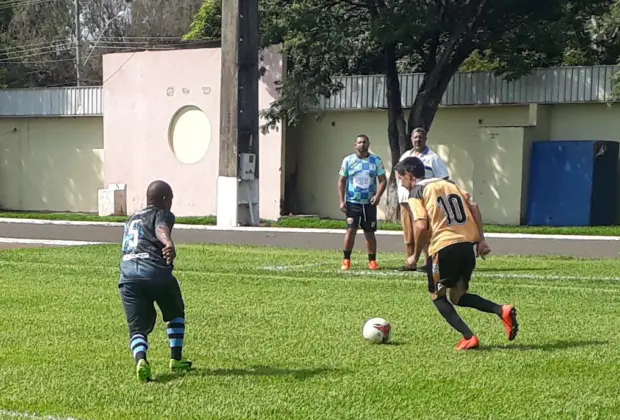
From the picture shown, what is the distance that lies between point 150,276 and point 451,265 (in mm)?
2263

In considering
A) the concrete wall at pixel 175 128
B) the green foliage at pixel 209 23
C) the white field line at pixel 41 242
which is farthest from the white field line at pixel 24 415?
the green foliage at pixel 209 23

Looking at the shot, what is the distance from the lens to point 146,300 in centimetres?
676

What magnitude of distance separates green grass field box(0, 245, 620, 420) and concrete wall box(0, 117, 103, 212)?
21.3 meters

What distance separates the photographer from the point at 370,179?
1326 centimetres

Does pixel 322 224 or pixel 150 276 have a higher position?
pixel 150 276

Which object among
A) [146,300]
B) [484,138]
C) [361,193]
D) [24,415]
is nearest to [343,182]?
[361,193]

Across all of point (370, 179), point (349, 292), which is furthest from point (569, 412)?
point (370, 179)

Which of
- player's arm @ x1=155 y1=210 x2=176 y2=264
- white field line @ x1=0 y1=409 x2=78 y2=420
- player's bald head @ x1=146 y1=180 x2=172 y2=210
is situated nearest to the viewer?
white field line @ x1=0 y1=409 x2=78 y2=420

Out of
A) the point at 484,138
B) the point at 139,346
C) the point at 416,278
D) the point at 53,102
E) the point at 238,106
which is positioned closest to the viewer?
the point at 139,346

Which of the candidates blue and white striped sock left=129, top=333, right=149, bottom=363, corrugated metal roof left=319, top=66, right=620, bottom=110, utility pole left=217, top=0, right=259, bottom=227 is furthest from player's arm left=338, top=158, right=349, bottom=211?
corrugated metal roof left=319, top=66, right=620, bottom=110

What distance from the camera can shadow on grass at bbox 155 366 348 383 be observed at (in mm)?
6648

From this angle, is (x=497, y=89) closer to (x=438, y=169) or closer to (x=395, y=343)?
(x=438, y=169)

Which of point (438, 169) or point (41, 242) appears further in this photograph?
point (41, 242)

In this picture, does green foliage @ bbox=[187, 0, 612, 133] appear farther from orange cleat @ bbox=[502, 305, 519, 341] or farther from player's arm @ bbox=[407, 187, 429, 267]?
orange cleat @ bbox=[502, 305, 519, 341]
